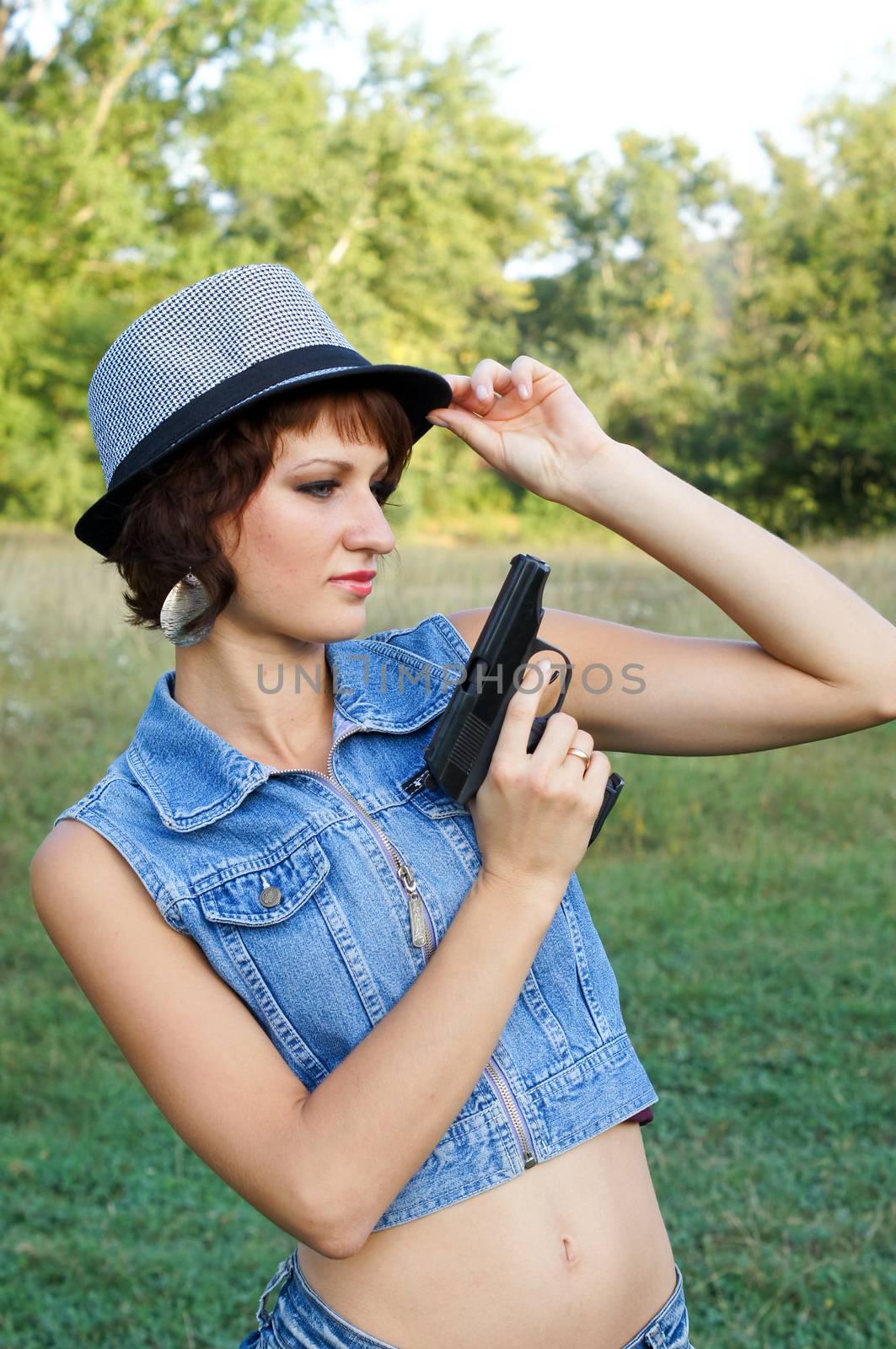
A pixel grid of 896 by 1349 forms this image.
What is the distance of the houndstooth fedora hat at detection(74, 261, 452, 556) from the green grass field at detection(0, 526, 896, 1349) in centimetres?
128

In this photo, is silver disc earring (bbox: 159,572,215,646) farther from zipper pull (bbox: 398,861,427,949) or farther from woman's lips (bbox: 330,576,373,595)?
zipper pull (bbox: 398,861,427,949)

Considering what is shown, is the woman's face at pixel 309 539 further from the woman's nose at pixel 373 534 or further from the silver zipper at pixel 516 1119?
the silver zipper at pixel 516 1119

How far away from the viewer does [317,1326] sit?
1.58 metres

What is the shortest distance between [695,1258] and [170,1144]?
183 centimetres

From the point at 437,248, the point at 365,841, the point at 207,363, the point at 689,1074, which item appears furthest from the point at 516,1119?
the point at 437,248

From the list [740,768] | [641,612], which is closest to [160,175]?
[641,612]

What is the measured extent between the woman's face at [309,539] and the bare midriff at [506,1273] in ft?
2.56

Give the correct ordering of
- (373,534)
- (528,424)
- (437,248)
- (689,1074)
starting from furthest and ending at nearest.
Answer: (437,248)
(689,1074)
(528,424)
(373,534)

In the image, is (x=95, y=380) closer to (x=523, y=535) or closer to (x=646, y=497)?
(x=646, y=497)

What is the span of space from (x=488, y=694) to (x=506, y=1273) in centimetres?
74

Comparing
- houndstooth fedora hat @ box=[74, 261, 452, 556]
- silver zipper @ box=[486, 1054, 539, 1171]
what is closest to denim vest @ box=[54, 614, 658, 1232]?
silver zipper @ box=[486, 1054, 539, 1171]

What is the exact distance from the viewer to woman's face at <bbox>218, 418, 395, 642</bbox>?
5.39 ft

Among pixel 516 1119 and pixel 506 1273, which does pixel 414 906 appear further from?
pixel 506 1273

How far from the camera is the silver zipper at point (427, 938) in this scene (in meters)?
1.57
